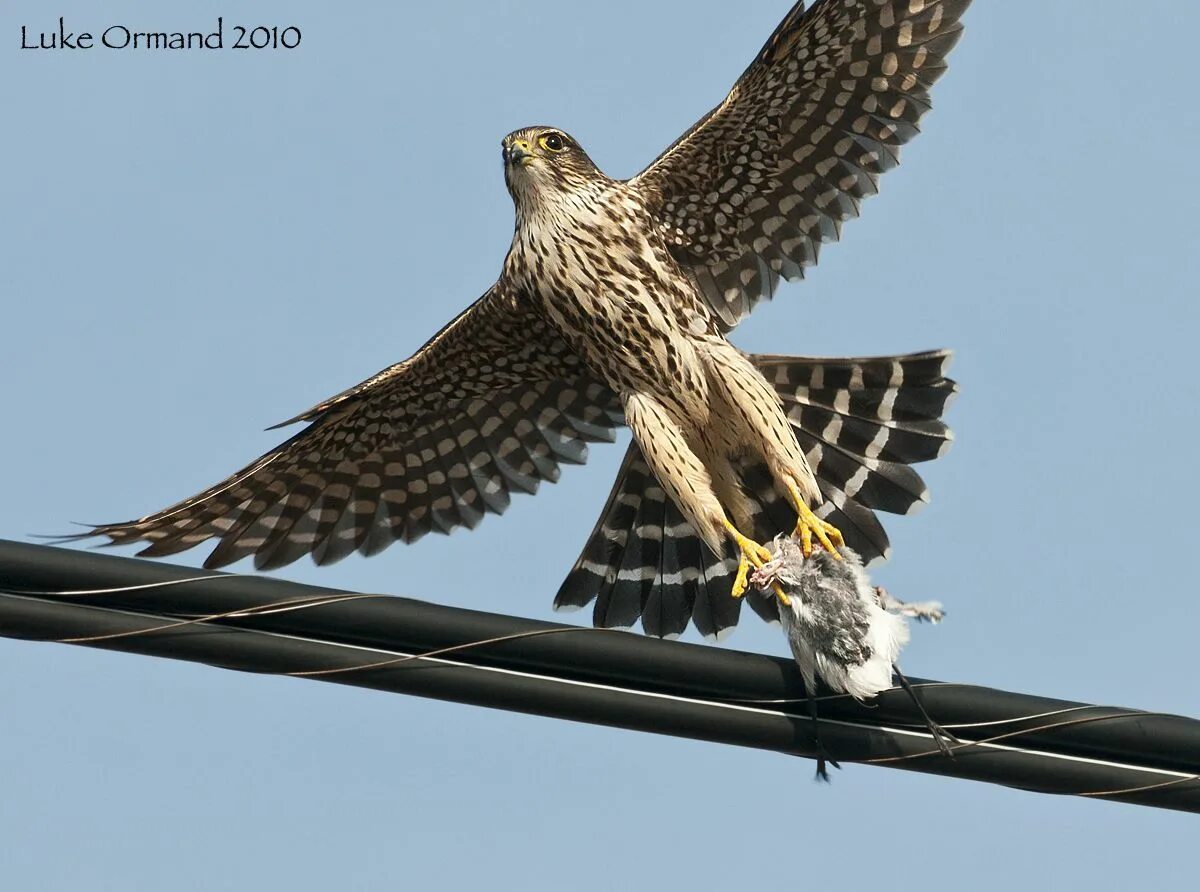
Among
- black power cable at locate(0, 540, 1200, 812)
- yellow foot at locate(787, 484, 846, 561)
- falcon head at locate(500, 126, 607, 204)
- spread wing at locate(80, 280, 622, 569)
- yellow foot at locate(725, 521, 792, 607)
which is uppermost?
falcon head at locate(500, 126, 607, 204)

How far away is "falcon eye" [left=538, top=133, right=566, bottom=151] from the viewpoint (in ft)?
24.5

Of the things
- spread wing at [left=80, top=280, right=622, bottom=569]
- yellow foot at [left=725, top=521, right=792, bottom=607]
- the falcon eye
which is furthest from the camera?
spread wing at [left=80, top=280, right=622, bottom=569]

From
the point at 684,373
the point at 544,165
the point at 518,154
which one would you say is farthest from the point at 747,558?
the point at 518,154

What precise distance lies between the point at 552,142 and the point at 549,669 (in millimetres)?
3731

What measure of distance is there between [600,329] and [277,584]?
127 inches

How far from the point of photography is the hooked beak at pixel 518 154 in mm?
7375

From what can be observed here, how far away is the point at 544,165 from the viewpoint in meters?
7.35

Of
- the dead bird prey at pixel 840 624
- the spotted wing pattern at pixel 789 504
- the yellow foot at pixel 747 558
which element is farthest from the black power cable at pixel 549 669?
the spotted wing pattern at pixel 789 504

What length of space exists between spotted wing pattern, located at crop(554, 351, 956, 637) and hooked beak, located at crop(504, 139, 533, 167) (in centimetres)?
133

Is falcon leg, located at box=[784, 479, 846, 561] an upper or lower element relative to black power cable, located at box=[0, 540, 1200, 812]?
upper

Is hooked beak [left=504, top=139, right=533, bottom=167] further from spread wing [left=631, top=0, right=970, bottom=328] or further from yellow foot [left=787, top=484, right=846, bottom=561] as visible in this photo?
yellow foot [left=787, top=484, right=846, bottom=561]

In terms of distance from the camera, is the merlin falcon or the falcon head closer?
the merlin falcon

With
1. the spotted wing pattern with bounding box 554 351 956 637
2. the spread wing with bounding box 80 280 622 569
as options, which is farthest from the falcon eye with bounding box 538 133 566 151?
the spotted wing pattern with bounding box 554 351 956 637

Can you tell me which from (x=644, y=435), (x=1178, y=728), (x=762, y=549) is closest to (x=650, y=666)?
(x=1178, y=728)
